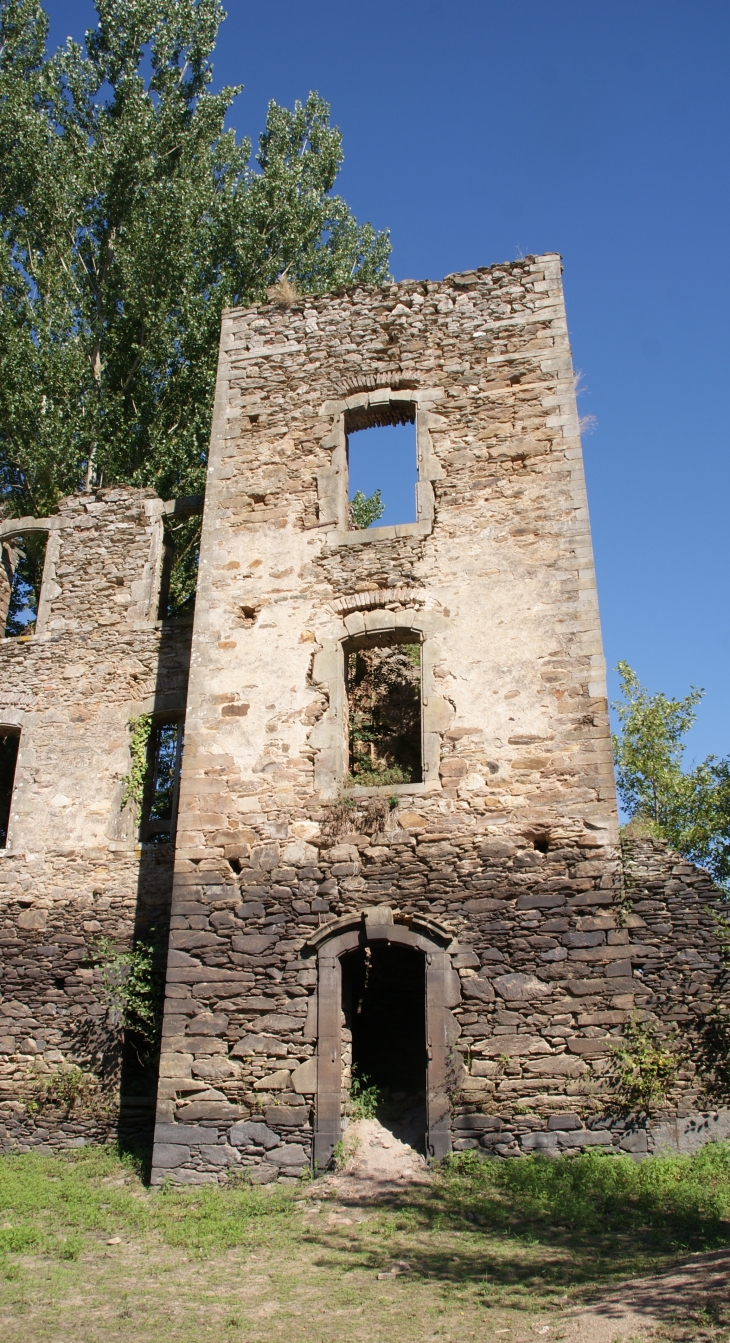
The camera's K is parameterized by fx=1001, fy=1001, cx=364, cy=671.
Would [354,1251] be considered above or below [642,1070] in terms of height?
below

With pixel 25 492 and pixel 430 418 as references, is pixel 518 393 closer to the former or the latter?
pixel 430 418

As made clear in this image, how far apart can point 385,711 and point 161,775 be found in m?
2.94

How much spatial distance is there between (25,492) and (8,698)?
492 centimetres

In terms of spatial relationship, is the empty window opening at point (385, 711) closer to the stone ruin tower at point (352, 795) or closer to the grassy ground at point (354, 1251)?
the stone ruin tower at point (352, 795)

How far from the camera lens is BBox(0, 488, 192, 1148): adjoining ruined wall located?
34.9ft

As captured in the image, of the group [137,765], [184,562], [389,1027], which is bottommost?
[389,1027]

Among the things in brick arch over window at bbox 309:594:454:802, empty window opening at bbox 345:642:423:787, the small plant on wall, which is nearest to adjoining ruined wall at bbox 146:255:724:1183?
brick arch over window at bbox 309:594:454:802

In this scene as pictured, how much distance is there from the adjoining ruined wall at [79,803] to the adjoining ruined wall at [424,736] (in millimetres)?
1796

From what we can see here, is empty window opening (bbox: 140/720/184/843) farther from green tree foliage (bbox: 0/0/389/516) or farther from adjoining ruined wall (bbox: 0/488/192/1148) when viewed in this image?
green tree foliage (bbox: 0/0/389/516)

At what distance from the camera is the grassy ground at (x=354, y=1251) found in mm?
5727

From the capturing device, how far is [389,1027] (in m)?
10.8

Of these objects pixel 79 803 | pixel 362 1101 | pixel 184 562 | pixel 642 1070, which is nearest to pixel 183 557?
pixel 184 562

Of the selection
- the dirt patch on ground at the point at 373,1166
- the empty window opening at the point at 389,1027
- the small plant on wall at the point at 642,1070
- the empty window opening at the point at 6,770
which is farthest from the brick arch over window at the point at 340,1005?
the empty window opening at the point at 6,770

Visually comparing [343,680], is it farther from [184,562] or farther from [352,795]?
[184,562]
